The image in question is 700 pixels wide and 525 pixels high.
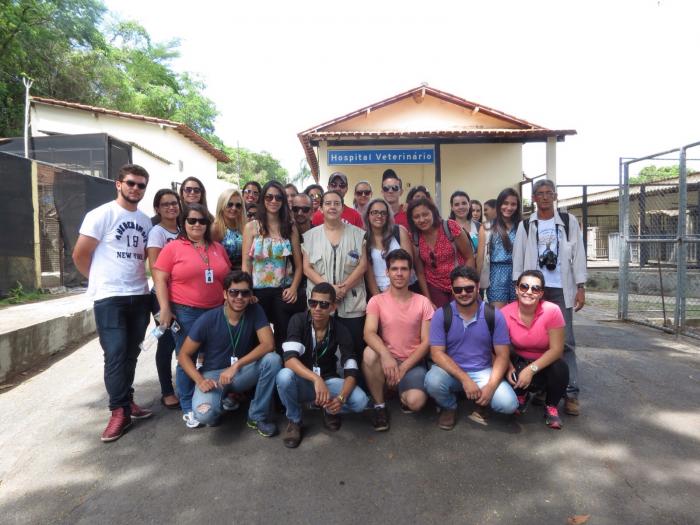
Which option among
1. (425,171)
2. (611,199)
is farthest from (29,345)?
(611,199)

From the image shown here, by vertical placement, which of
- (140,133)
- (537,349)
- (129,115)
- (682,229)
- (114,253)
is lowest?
(537,349)

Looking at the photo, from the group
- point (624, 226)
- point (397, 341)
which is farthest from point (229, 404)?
point (624, 226)

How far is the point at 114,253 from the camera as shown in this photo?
3.32 meters

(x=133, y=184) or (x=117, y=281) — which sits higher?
(x=133, y=184)

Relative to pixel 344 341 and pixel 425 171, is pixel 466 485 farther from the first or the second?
pixel 425 171

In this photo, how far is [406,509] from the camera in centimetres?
242

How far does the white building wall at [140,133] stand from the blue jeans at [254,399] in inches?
539

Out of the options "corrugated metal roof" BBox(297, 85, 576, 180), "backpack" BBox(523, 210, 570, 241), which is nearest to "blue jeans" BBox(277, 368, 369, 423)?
"backpack" BBox(523, 210, 570, 241)

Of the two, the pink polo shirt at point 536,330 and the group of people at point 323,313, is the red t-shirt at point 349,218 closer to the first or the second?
the group of people at point 323,313

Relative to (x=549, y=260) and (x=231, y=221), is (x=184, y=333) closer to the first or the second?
(x=231, y=221)

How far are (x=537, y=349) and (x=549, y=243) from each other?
97 centimetres

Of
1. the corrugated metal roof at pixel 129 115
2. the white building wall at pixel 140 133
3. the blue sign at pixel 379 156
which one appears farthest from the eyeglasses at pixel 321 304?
the corrugated metal roof at pixel 129 115

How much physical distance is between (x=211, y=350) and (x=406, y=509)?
5.96 ft

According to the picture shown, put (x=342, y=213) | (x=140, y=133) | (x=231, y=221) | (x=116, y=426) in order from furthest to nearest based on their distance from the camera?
1. (x=140, y=133)
2. (x=342, y=213)
3. (x=231, y=221)
4. (x=116, y=426)
